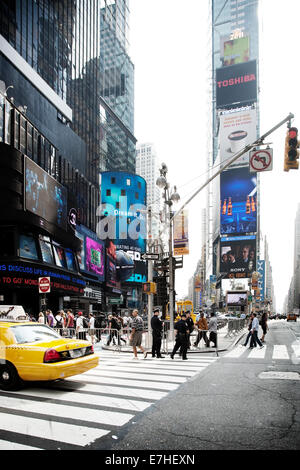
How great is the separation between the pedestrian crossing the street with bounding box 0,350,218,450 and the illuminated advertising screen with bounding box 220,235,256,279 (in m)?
97.0

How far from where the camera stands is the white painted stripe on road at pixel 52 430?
521 centimetres

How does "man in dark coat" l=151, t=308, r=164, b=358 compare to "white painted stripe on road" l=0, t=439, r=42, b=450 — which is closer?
"white painted stripe on road" l=0, t=439, r=42, b=450

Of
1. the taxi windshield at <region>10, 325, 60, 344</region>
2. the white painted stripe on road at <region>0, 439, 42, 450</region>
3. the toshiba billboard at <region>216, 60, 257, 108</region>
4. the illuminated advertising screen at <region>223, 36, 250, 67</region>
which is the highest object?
the illuminated advertising screen at <region>223, 36, 250, 67</region>

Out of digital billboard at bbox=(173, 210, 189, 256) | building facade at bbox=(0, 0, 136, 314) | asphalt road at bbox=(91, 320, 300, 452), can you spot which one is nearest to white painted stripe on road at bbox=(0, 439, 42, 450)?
asphalt road at bbox=(91, 320, 300, 452)

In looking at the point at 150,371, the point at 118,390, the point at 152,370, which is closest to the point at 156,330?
the point at 152,370

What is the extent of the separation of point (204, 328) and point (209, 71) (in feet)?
552

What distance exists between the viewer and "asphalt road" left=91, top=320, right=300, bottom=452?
16.4 ft

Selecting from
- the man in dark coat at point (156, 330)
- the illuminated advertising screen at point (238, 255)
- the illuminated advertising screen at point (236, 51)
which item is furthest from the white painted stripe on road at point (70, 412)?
the illuminated advertising screen at point (236, 51)

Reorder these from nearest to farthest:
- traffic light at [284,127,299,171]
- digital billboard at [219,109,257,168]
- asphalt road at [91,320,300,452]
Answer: asphalt road at [91,320,300,452], traffic light at [284,127,299,171], digital billboard at [219,109,257,168]

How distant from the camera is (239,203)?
106312 mm

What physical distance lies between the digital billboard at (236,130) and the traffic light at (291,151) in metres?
101

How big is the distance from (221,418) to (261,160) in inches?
324

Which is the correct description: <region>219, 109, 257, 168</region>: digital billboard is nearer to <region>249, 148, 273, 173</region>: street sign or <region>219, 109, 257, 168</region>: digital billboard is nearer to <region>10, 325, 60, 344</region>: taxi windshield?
<region>249, 148, 273, 173</region>: street sign

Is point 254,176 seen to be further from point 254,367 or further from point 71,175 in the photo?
point 254,367
